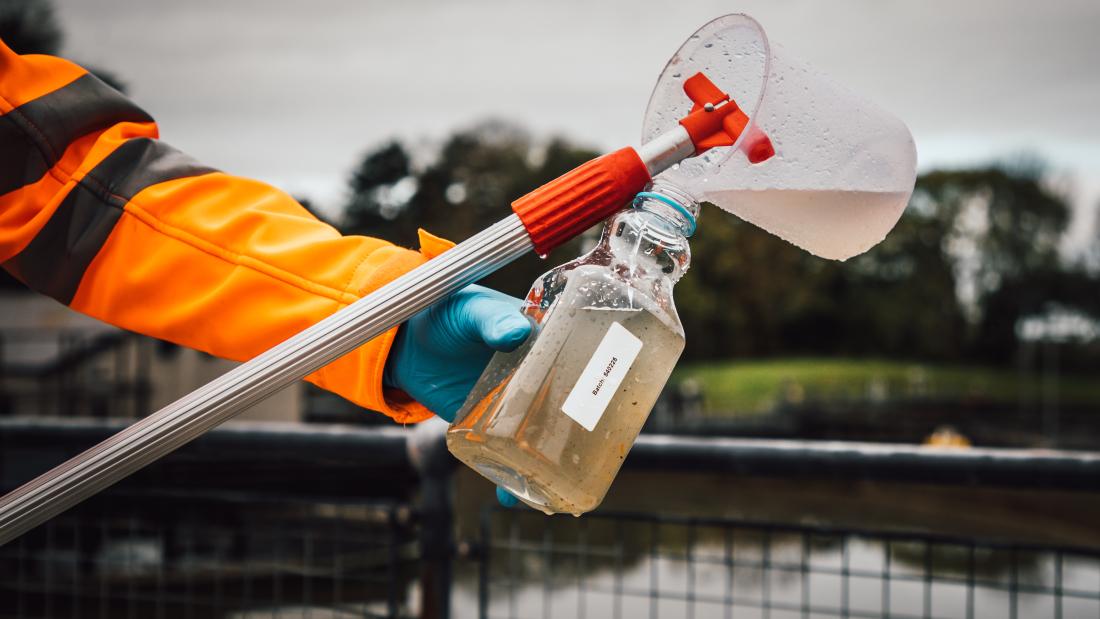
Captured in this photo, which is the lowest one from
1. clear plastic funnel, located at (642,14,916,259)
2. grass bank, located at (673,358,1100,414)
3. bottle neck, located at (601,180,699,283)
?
grass bank, located at (673,358,1100,414)

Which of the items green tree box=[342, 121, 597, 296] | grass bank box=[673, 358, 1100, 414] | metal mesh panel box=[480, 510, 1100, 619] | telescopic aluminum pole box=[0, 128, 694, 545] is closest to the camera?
telescopic aluminum pole box=[0, 128, 694, 545]

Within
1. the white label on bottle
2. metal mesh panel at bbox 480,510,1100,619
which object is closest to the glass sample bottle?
the white label on bottle

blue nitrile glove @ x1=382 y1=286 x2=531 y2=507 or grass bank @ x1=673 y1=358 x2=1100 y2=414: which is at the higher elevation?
blue nitrile glove @ x1=382 y1=286 x2=531 y2=507

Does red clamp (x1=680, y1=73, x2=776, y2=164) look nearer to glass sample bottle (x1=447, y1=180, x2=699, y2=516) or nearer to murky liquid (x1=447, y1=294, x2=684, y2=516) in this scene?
glass sample bottle (x1=447, y1=180, x2=699, y2=516)

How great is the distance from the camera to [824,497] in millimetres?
15578

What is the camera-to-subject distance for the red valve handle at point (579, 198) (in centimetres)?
77

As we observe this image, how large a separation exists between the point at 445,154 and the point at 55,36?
6411 mm

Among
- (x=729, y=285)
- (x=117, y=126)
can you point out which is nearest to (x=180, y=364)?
(x=117, y=126)

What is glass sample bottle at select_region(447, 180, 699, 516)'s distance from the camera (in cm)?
75

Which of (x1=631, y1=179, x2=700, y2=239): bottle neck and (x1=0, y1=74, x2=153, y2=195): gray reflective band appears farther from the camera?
(x1=0, y1=74, x2=153, y2=195): gray reflective band

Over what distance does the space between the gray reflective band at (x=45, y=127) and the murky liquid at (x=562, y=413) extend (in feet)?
1.87

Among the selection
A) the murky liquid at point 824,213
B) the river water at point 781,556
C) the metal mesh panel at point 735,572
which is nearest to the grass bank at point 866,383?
the river water at point 781,556

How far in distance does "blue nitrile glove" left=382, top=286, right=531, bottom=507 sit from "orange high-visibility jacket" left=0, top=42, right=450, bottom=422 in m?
0.04

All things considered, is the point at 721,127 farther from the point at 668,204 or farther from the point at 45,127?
the point at 45,127
